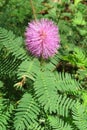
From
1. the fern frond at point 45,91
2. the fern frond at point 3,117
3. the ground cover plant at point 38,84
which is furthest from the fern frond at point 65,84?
the fern frond at point 3,117

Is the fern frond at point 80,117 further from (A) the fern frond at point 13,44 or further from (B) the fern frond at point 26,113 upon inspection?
(A) the fern frond at point 13,44

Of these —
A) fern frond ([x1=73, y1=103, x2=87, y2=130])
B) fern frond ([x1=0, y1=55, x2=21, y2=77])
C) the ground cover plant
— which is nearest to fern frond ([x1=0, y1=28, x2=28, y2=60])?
the ground cover plant

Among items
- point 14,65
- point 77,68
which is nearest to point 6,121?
point 14,65

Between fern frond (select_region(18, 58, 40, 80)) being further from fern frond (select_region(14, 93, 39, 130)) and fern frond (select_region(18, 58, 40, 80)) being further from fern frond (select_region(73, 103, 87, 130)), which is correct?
fern frond (select_region(73, 103, 87, 130))

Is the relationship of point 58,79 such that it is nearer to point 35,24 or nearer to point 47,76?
point 47,76

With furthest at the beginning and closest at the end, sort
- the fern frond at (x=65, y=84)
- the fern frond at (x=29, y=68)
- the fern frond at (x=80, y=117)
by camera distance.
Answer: the fern frond at (x=65, y=84) → the fern frond at (x=80, y=117) → the fern frond at (x=29, y=68)
